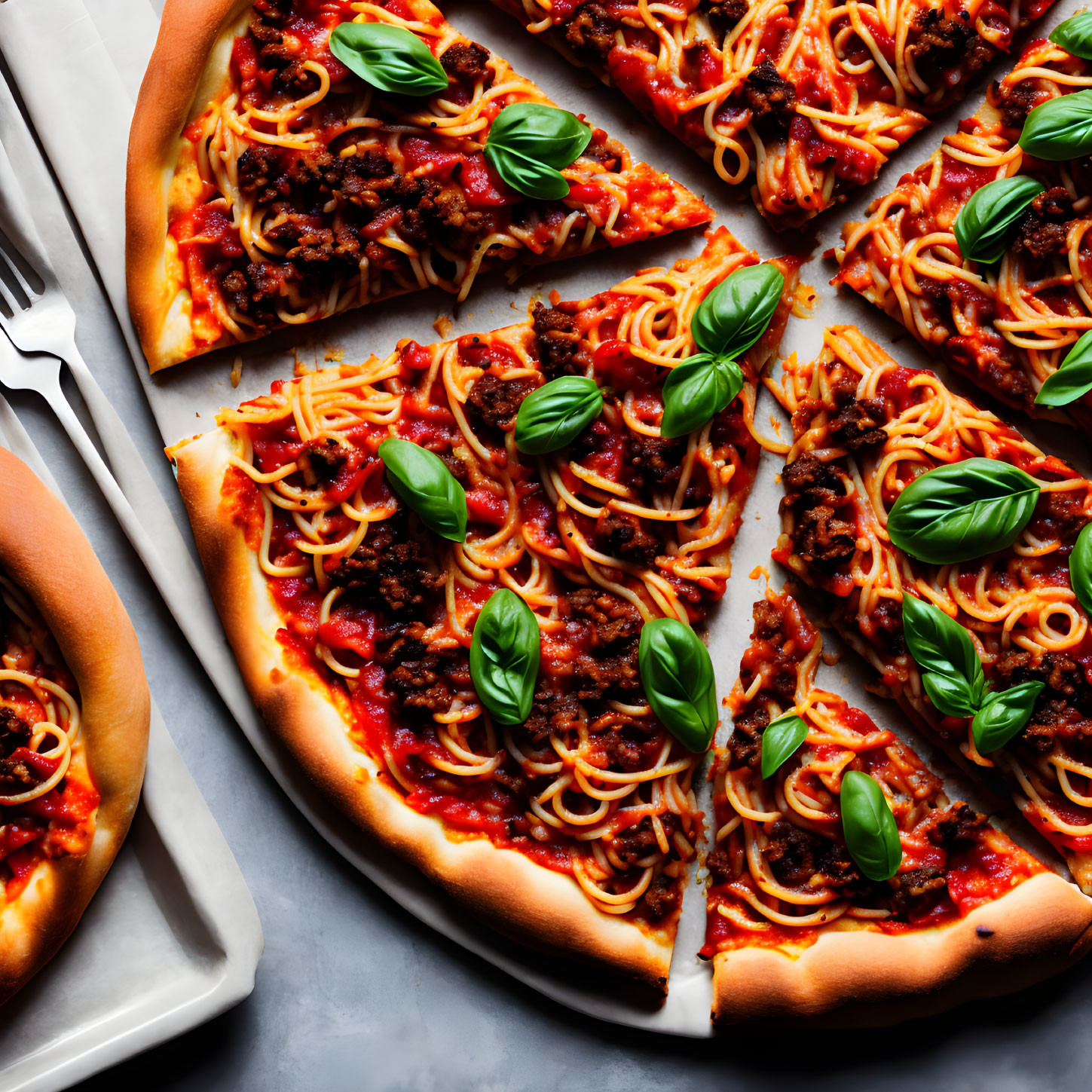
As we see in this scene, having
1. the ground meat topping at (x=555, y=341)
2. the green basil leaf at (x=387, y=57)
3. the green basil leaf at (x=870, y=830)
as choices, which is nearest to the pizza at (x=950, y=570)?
the green basil leaf at (x=870, y=830)

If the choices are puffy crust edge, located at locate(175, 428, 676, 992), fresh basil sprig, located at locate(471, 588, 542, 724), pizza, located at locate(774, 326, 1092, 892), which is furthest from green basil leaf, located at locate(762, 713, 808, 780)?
fresh basil sprig, located at locate(471, 588, 542, 724)

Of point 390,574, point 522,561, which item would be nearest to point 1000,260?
point 522,561

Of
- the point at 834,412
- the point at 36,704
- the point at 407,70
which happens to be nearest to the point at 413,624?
the point at 36,704

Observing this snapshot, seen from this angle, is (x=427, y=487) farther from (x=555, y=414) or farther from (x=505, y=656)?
(x=505, y=656)

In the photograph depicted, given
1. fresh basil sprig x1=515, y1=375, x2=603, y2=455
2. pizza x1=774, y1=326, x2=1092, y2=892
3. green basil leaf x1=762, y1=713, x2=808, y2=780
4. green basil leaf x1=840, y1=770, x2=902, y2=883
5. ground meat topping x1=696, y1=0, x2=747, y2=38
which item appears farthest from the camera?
ground meat topping x1=696, y1=0, x2=747, y2=38

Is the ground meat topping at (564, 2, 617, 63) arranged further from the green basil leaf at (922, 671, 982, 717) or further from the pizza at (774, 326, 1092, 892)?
the green basil leaf at (922, 671, 982, 717)

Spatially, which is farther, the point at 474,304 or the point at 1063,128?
the point at 474,304

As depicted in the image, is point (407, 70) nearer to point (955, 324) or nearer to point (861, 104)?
point (861, 104)
